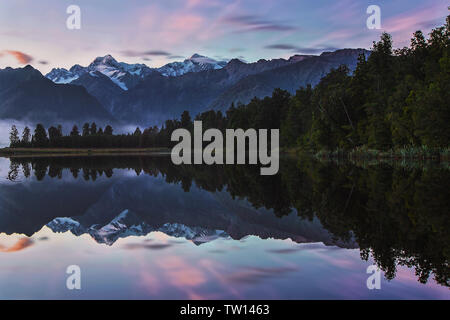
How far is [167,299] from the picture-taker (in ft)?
26.9

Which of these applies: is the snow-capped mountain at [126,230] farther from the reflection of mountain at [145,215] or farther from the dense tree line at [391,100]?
the dense tree line at [391,100]

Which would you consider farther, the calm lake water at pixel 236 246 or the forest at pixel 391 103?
the forest at pixel 391 103

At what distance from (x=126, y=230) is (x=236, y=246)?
16.0ft

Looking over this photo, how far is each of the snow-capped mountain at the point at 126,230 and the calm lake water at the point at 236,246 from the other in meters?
0.06

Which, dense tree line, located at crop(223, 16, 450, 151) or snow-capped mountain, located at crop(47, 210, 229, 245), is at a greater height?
dense tree line, located at crop(223, 16, 450, 151)

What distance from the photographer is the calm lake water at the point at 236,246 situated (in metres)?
8.85

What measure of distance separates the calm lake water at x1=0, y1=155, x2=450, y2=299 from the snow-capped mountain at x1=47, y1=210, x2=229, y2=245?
2.5 inches

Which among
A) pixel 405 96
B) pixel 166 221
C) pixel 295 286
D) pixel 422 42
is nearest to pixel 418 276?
pixel 295 286

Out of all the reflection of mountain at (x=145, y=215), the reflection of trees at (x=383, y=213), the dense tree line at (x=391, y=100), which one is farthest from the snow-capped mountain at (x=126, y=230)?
the dense tree line at (x=391, y=100)

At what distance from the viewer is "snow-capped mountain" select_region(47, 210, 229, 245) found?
14852mm

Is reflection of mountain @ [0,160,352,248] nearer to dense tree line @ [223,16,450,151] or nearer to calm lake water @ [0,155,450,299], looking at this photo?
calm lake water @ [0,155,450,299]

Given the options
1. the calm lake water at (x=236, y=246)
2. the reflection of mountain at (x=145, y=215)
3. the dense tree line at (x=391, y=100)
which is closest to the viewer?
the calm lake water at (x=236, y=246)

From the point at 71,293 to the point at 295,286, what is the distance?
4.29 m

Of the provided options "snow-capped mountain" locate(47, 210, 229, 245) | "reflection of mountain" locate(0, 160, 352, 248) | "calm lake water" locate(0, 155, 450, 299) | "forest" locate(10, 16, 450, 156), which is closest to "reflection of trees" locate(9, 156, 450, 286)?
"calm lake water" locate(0, 155, 450, 299)
